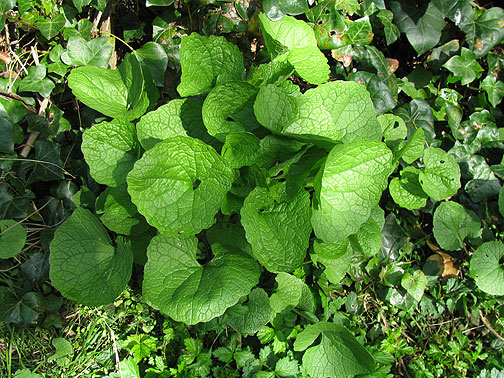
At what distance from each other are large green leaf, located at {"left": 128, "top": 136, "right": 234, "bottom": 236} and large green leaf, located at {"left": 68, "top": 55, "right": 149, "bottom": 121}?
32 cm

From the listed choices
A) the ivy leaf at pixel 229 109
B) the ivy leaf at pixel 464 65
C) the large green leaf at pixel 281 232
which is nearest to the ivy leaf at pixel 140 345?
the large green leaf at pixel 281 232

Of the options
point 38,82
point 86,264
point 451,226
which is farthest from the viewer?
point 451,226

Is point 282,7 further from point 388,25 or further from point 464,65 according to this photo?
point 464,65

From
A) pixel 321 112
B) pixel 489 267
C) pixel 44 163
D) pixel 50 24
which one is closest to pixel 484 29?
pixel 489 267

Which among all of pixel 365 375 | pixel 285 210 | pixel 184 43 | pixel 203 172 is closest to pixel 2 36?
pixel 184 43

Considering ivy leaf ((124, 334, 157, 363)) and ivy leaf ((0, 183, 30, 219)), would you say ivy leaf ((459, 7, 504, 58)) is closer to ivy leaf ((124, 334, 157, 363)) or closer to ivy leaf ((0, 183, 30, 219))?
ivy leaf ((124, 334, 157, 363))

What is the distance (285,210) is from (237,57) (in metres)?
0.56

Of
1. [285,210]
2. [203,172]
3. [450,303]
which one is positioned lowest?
[450,303]

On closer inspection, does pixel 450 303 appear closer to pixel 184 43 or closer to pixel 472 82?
pixel 472 82

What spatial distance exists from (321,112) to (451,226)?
37.5 inches

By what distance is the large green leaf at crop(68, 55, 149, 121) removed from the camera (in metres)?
1.36

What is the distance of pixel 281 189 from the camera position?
4.28ft

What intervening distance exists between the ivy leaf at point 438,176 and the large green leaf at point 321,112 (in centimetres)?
42

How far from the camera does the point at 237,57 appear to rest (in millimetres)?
1386
